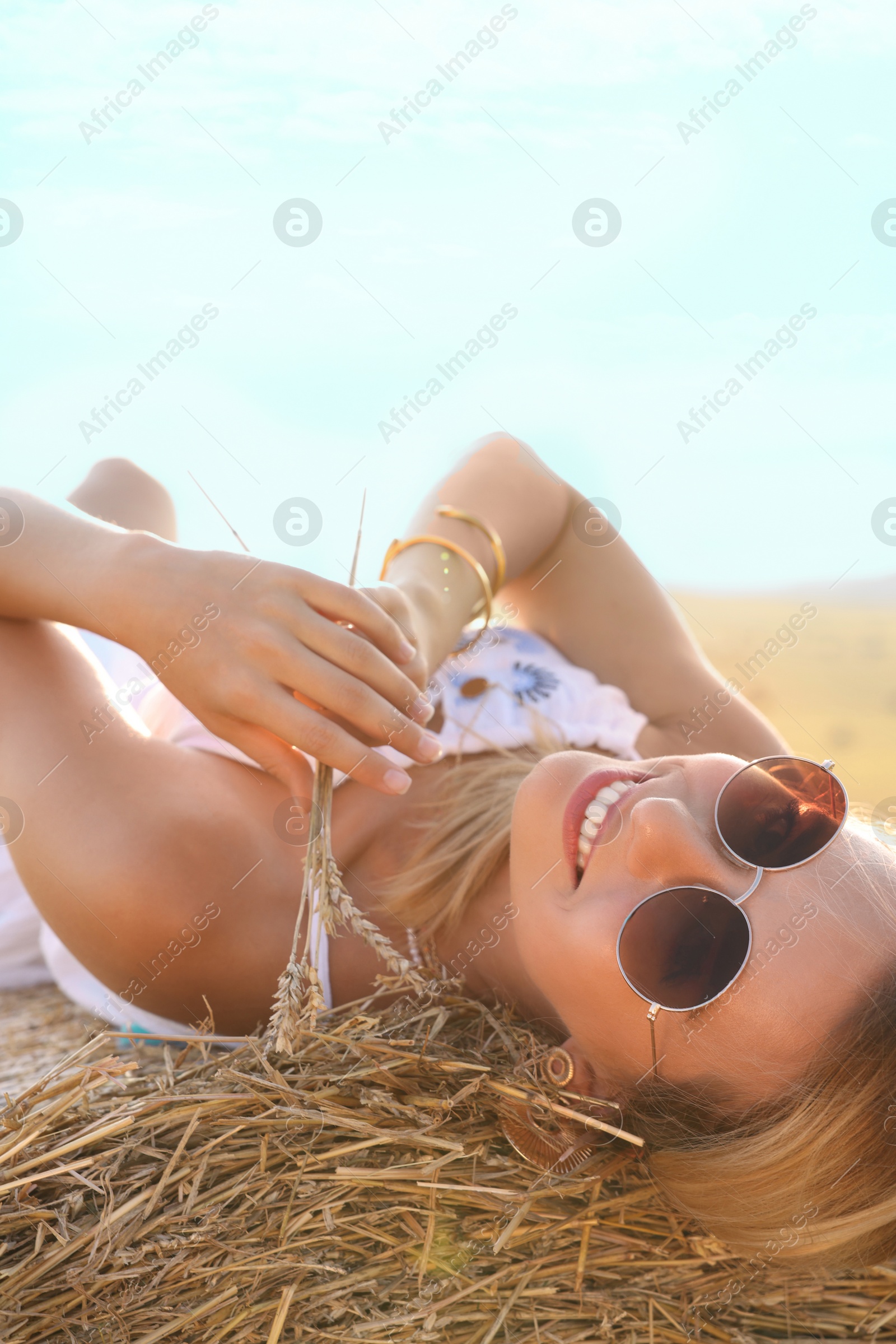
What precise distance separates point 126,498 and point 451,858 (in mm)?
2040

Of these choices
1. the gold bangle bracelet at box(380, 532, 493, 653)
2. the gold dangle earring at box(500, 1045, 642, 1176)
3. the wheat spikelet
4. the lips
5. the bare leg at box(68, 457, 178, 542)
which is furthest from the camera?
the bare leg at box(68, 457, 178, 542)

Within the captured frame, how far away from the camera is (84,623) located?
169 cm

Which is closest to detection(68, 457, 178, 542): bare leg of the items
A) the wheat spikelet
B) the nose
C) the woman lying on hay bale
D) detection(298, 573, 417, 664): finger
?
the woman lying on hay bale

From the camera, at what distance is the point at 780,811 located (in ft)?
5.07

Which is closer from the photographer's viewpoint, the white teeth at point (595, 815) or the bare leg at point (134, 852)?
the white teeth at point (595, 815)

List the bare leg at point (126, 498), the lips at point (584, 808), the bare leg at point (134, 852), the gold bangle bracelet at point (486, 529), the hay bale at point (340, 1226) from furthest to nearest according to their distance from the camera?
the bare leg at point (126, 498)
the gold bangle bracelet at point (486, 529)
the bare leg at point (134, 852)
the lips at point (584, 808)
the hay bale at point (340, 1226)

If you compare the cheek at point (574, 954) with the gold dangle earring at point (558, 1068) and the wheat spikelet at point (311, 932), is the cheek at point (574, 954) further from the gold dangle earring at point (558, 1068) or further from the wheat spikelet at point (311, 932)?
the wheat spikelet at point (311, 932)

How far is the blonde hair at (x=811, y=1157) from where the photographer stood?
1.37 metres

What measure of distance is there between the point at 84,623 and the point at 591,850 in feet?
3.44

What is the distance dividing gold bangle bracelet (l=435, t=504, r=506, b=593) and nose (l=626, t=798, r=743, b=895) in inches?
46.6

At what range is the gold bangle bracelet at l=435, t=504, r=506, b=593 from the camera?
8.38 feet

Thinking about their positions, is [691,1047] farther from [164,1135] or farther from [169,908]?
[169,908]

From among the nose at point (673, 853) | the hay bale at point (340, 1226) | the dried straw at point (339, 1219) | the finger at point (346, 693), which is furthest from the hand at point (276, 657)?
the hay bale at point (340, 1226)

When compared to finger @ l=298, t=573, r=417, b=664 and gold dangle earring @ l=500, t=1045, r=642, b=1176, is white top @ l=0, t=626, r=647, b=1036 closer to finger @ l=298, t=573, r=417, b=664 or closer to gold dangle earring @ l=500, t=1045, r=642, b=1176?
finger @ l=298, t=573, r=417, b=664
